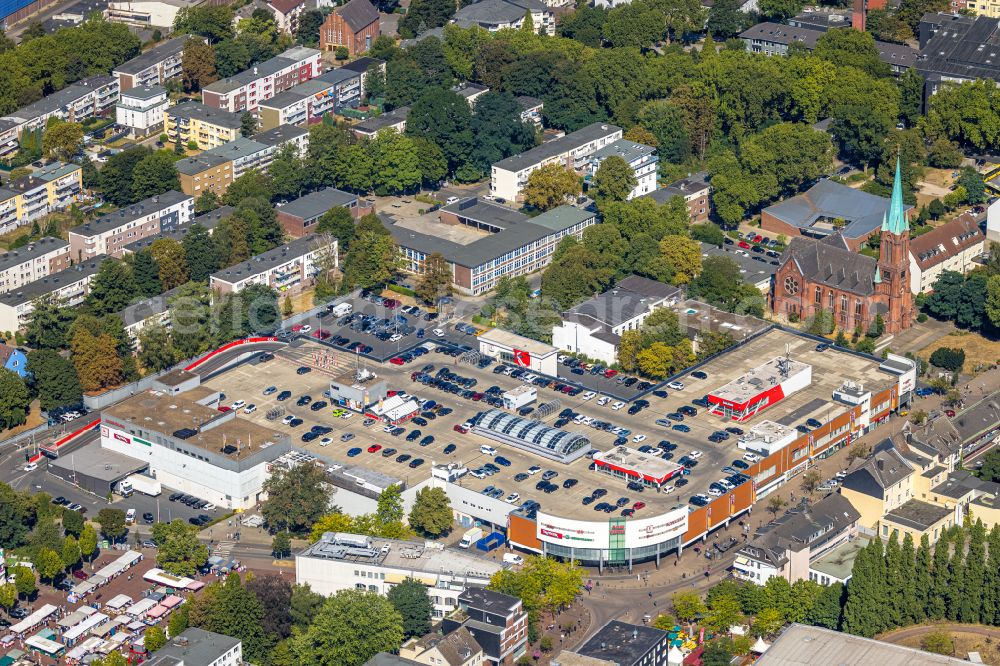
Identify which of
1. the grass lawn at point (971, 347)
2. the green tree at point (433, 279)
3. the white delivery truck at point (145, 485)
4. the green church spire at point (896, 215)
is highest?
the green church spire at point (896, 215)

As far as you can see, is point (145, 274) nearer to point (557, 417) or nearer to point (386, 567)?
point (557, 417)

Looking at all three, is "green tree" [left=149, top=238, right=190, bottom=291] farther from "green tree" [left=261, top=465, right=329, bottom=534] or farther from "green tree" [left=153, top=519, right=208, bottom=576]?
"green tree" [left=153, top=519, right=208, bottom=576]

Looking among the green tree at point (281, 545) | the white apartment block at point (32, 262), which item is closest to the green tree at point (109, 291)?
the white apartment block at point (32, 262)

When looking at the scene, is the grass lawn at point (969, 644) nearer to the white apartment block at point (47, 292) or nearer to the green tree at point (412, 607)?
the green tree at point (412, 607)

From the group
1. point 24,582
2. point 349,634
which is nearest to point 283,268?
point 24,582

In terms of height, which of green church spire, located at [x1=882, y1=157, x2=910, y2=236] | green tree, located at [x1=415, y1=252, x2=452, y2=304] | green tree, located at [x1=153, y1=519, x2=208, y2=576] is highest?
green church spire, located at [x1=882, y1=157, x2=910, y2=236]

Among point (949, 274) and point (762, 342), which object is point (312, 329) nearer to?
point (762, 342)

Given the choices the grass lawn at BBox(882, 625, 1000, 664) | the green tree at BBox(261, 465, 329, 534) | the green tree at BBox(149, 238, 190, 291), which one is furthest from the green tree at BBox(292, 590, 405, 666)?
the green tree at BBox(149, 238, 190, 291)

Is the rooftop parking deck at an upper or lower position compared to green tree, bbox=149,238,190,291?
lower

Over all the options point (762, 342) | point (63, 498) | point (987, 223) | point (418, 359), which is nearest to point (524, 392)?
point (418, 359)
